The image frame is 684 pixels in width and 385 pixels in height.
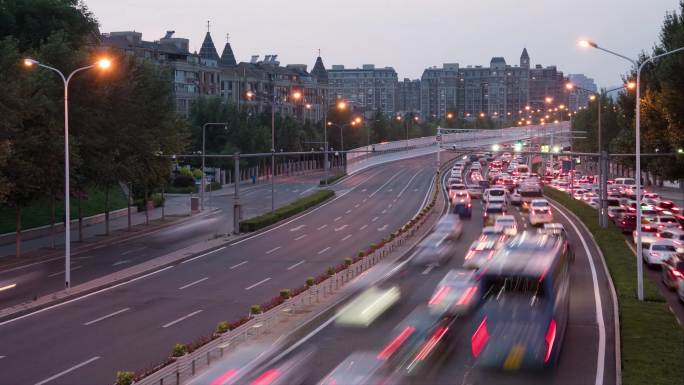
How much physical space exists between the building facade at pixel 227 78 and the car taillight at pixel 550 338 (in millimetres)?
77965

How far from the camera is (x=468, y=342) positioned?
20625 millimetres

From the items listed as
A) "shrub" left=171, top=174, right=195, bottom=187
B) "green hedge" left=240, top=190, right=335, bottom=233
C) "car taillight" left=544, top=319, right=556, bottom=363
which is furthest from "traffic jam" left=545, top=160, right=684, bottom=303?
"shrub" left=171, top=174, right=195, bottom=187

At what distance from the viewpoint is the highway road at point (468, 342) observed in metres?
17.5

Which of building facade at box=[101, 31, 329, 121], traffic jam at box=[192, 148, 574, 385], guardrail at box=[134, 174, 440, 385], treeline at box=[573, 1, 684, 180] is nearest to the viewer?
traffic jam at box=[192, 148, 574, 385]

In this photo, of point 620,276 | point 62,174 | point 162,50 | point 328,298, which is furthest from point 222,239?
point 162,50

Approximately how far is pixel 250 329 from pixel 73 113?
1062 inches

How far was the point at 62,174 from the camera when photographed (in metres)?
40.9

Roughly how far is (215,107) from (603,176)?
62331 mm

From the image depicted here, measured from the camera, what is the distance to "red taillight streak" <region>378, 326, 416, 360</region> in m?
19.1

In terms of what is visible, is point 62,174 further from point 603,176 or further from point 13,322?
point 603,176

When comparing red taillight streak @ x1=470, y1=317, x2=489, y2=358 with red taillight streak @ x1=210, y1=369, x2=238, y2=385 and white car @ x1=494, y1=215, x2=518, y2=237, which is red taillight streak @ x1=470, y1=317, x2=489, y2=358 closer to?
red taillight streak @ x1=210, y1=369, x2=238, y2=385

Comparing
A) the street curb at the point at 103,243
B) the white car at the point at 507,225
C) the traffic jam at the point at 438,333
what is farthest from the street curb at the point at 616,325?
the street curb at the point at 103,243

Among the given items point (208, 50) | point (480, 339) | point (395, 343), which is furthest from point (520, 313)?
point (208, 50)

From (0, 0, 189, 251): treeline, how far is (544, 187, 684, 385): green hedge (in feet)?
84.7
